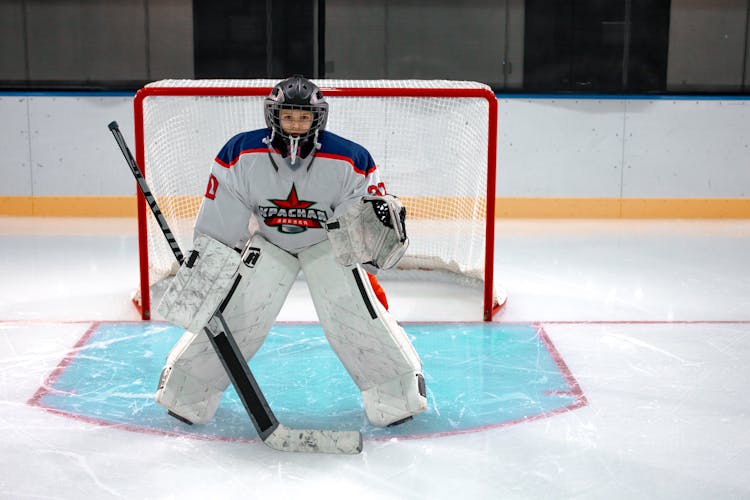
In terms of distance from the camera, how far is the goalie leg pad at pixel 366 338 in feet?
10.3

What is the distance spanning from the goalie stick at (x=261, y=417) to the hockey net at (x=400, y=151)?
67.9 inches

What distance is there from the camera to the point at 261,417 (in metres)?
3.04

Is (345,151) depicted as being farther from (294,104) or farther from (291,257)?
(291,257)

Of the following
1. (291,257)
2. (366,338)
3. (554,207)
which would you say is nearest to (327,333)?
(366,338)

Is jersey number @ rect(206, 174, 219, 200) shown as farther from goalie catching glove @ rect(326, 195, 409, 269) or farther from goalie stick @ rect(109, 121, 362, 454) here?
goalie catching glove @ rect(326, 195, 409, 269)

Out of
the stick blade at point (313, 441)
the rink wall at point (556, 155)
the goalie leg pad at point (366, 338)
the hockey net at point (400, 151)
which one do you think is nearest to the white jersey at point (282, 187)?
the goalie leg pad at point (366, 338)

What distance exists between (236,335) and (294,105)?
764mm

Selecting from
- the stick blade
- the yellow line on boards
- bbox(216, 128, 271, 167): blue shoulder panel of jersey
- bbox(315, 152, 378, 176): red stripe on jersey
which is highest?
bbox(216, 128, 271, 167): blue shoulder panel of jersey

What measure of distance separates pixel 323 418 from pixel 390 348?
37cm

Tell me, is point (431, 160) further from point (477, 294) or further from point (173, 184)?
point (173, 184)

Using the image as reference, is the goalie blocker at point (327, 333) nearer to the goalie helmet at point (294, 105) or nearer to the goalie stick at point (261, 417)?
the goalie stick at point (261, 417)

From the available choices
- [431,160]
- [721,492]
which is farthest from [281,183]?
[431,160]

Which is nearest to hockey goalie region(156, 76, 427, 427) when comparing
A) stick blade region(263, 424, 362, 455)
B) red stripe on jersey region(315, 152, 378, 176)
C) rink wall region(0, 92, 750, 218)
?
red stripe on jersey region(315, 152, 378, 176)

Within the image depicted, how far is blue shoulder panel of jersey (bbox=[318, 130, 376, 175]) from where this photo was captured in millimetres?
3090
